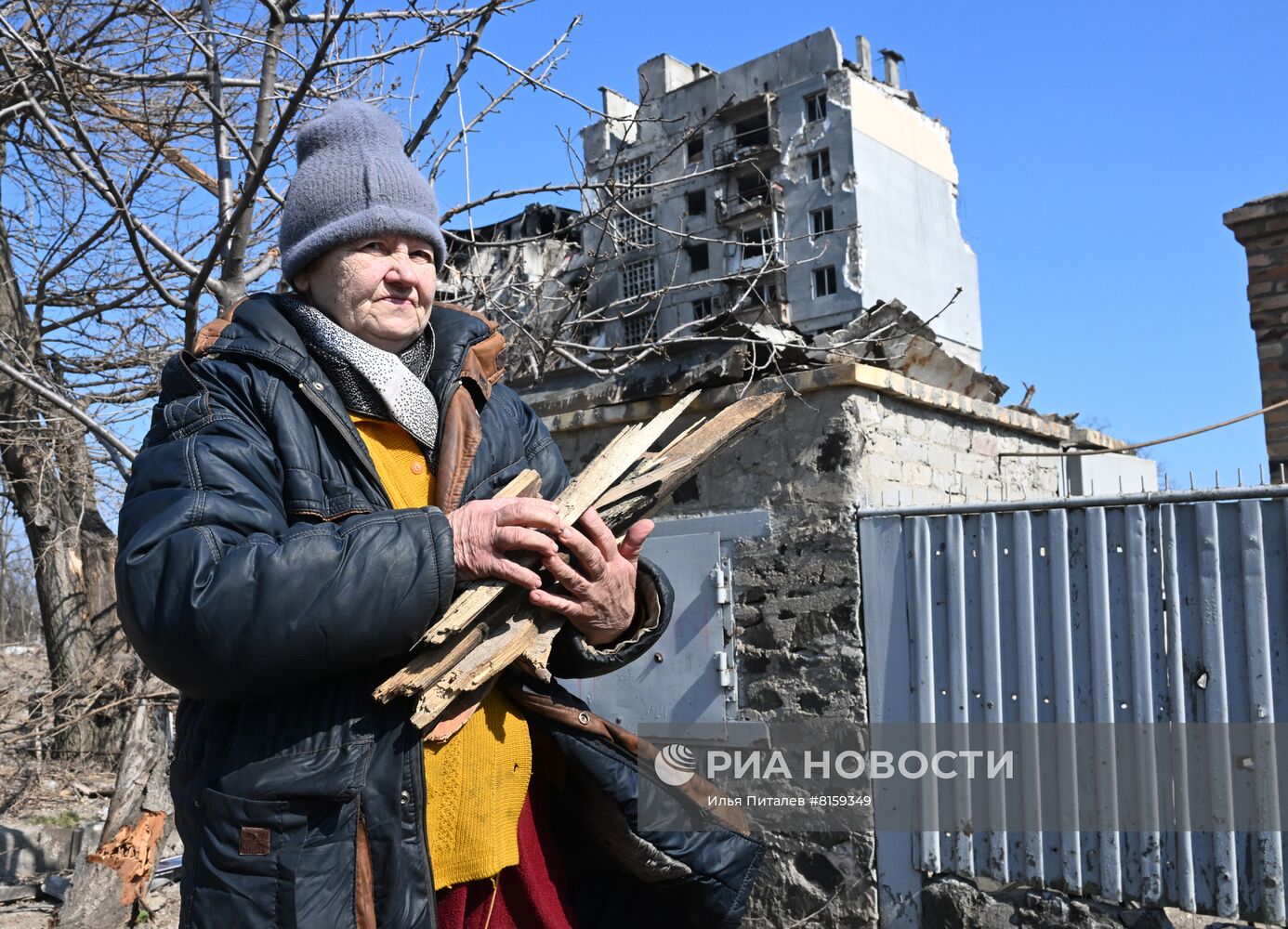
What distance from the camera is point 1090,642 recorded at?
165 inches

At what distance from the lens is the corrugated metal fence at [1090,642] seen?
12.7ft

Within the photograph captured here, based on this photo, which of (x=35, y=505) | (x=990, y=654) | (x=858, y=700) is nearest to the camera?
(x=990, y=654)

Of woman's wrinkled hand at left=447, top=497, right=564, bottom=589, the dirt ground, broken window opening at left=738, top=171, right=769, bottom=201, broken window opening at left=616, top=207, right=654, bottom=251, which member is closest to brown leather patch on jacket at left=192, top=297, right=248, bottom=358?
woman's wrinkled hand at left=447, top=497, right=564, bottom=589

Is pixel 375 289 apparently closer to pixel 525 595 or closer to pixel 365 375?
pixel 365 375

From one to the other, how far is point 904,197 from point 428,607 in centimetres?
3301

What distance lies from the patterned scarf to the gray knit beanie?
0.40 feet

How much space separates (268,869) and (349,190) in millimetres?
1084

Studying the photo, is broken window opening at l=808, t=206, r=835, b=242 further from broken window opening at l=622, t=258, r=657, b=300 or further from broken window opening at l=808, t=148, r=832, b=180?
broken window opening at l=622, t=258, r=657, b=300

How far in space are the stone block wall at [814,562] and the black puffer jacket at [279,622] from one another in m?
3.29

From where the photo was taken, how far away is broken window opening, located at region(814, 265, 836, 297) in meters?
31.6

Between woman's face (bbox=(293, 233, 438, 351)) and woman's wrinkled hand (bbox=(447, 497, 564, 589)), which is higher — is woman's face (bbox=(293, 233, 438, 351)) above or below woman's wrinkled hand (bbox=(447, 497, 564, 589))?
above

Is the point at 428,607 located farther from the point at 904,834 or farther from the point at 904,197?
the point at 904,197

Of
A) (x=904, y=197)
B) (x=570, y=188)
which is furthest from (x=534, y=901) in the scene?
(x=904, y=197)

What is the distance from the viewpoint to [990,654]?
4.40 m
